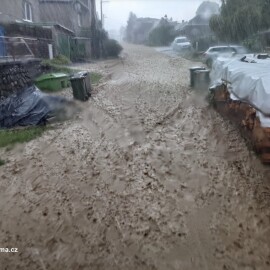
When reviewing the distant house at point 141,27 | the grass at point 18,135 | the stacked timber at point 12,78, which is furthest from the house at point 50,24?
the distant house at point 141,27

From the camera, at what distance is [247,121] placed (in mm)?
7137

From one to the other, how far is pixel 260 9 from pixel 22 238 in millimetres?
25253

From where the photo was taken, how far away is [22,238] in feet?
15.4

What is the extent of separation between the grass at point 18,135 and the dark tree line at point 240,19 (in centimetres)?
2135

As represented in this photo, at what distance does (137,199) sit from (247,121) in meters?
3.11

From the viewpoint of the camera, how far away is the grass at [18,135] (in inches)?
324

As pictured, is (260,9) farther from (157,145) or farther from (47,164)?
(47,164)

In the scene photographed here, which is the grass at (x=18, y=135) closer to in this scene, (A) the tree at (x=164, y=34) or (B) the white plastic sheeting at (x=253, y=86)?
(B) the white plastic sheeting at (x=253, y=86)

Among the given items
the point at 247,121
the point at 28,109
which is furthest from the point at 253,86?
the point at 28,109

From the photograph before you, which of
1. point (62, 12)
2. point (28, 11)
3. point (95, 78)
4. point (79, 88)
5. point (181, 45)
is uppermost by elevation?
point (62, 12)

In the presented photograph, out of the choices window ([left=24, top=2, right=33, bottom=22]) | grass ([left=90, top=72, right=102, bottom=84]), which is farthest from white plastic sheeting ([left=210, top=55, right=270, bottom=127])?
window ([left=24, top=2, right=33, bottom=22])

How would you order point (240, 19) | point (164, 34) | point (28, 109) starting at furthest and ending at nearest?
point (164, 34)
point (240, 19)
point (28, 109)

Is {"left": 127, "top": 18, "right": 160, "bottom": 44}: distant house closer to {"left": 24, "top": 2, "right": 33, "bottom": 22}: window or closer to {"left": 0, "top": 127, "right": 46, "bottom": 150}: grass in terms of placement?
{"left": 24, "top": 2, "right": 33, "bottom": 22}: window

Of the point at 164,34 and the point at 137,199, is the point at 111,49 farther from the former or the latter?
the point at 137,199
